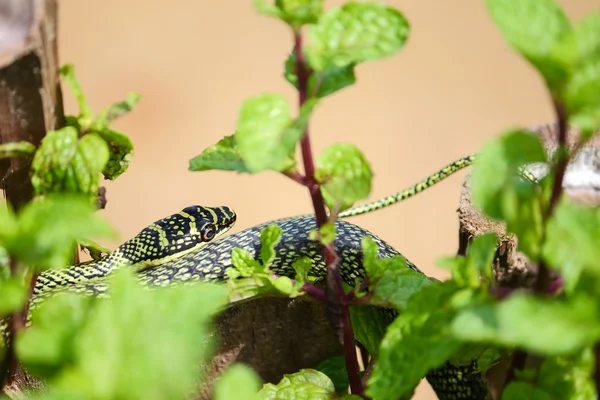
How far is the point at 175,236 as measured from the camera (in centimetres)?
72

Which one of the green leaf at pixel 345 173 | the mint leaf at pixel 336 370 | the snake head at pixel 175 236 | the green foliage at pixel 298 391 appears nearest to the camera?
the green leaf at pixel 345 173

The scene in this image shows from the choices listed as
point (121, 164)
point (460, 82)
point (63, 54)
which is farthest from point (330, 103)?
point (121, 164)

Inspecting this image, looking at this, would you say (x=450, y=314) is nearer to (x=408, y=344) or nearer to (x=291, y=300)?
(x=408, y=344)

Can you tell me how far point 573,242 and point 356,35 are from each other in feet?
0.46

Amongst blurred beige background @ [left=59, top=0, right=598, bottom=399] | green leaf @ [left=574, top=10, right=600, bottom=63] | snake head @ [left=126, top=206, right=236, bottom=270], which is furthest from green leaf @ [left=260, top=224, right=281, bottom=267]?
blurred beige background @ [left=59, top=0, right=598, bottom=399]

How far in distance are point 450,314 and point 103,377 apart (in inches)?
6.1

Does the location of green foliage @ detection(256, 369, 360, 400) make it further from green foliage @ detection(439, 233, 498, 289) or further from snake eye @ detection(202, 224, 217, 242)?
snake eye @ detection(202, 224, 217, 242)

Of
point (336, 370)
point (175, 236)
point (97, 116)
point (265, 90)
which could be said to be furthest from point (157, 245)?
point (265, 90)

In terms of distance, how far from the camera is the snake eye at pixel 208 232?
75 cm

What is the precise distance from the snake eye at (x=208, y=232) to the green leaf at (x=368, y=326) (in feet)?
1.00

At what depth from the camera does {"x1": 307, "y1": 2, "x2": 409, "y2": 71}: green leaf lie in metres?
0.29

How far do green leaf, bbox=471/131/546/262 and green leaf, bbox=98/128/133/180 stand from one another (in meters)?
0.22

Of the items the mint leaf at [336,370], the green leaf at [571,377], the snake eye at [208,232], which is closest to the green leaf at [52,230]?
the green leaf at [571,377]

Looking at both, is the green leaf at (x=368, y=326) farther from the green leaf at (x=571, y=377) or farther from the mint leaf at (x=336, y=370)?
the green leaf at (x=571, y=377)
